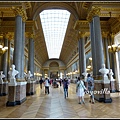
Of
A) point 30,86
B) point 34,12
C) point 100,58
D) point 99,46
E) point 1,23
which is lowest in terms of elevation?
point 30,86

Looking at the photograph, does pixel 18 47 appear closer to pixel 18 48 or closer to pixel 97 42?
pixel 18 48

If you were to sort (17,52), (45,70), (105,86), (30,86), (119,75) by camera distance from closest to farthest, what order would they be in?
(105,86) < (17,52) < (30,86) < (119,75) < (45,70)

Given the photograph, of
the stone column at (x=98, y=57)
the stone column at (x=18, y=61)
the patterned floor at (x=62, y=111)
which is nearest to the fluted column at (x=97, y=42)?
the stone column at (x=98, y=57)

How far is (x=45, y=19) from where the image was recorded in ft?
60.6

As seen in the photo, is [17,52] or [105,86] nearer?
[105,86]

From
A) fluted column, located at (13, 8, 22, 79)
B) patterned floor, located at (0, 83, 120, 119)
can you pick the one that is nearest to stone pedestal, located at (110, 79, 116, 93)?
patterned floor, located at (0, 83, 120, 119)

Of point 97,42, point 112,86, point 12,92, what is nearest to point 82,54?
point 112,86

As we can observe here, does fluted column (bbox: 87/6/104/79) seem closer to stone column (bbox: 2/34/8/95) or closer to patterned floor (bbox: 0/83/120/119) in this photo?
patterned floor (bbox: 0/83/120/119)

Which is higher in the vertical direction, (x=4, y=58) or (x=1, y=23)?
(x=1, y=23)

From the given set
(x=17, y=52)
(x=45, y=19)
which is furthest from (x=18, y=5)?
(x=45, y=19)

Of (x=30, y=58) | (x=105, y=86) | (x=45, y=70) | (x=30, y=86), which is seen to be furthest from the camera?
(x=45, y=70)

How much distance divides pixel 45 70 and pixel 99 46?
140 feet

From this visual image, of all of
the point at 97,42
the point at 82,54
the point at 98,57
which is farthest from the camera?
the point at 82,54

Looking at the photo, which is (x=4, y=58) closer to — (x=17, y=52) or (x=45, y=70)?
(x=17, y=52)
